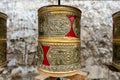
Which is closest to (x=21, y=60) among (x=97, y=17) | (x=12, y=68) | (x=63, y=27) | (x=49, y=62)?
(x=12, y=68)

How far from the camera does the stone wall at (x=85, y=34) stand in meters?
1.32

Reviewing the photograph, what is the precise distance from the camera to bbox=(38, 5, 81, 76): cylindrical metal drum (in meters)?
0.95

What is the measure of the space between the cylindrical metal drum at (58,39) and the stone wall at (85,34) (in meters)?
0.34

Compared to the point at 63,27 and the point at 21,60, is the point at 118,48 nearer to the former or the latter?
the point at 63,27

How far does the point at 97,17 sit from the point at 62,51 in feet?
1.68

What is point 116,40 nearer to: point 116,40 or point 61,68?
point 116,40

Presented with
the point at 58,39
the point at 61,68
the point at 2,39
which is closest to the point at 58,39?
the point at 58,39

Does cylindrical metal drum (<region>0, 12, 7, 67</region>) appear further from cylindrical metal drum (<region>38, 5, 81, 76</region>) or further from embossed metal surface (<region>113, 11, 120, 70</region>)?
embossed metal surface (<region>113, 11, 120, 70</region>)

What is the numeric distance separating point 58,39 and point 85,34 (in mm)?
432

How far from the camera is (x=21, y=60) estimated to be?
1316 mm

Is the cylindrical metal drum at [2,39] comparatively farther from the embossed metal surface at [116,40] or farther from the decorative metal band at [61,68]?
the embossed metal surface at [116,40]

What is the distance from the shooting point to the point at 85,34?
4.36 feet

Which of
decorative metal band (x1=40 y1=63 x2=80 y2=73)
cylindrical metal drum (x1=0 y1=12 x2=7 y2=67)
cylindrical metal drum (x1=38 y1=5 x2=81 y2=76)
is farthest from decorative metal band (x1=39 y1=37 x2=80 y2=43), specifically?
cylindrical metal drum (x1=0 y1=12 x2=7 y2=67)

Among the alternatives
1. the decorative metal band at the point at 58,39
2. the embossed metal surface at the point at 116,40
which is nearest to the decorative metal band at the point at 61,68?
the decorative metal band at the point at 58,39
